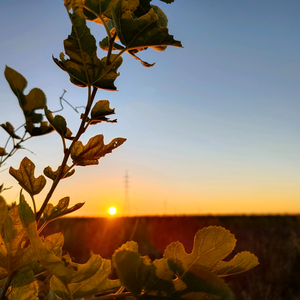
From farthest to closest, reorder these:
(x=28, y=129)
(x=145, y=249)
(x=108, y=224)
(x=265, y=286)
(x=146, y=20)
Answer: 1. (x=108, y=224)
2. (x=145, y=249)
3. (x=265, y=286)
4. (x=28, y=129)
5. (x=146, y=20)

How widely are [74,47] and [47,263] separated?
39 centimetres

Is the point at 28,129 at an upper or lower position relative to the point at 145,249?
upper

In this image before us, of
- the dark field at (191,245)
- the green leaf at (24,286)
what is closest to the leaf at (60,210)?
the green leaf at (24,286)

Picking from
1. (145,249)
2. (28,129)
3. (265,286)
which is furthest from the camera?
(145,249)

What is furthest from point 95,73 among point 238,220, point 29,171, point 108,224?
point 238,220

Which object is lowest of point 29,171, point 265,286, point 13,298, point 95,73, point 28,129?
point 265,286

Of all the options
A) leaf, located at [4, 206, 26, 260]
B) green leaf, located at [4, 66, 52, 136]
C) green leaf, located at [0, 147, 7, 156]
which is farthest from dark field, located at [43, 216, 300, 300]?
leaf, located at [4, 206, 26, 260]

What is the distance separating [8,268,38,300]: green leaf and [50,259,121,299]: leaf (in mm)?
41

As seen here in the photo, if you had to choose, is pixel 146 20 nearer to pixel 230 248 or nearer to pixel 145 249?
pixel 230 248

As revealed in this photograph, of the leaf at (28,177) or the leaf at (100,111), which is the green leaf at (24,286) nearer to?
the leaf at (28,177)

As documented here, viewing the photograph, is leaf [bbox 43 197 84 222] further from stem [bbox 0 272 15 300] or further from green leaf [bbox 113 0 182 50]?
green leaf [bbox 113 0 182 50]

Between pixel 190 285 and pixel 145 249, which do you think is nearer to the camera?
pixel 190 285

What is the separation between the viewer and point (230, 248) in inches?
17.7

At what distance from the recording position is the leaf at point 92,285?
1.64 feet
